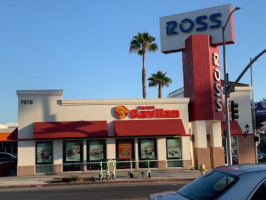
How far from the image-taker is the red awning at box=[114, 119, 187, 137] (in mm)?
22297

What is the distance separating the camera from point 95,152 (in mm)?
22953

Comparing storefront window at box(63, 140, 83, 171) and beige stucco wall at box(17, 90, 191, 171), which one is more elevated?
beige stucco wall at box(17, 90, 191, 171)

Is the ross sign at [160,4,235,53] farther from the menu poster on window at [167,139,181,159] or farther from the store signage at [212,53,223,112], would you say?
the menu poster on window at [167,139,181,159]

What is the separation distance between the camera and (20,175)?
72.5ft

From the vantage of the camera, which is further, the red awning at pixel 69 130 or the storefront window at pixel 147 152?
the storefront window at pixel 147 152

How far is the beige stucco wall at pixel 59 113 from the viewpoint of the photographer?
73.4ft

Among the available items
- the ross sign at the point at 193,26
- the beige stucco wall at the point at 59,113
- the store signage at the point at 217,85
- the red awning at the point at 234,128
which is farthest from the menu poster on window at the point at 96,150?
the red awning at the point at 234,128

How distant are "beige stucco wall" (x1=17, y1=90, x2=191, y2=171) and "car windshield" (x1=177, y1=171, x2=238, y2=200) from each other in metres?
18.3

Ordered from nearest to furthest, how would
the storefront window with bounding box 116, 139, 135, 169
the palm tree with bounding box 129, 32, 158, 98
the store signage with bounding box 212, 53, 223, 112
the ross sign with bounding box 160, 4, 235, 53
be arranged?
the storefront window with bounding box 116, 139, 135, 169 → the store signage with bounding box 212, 53, 223, 112 → the ross sign with bounding box 160, 4, 235, 53 → the palm tree with bounding box 129, 32, 158, 98

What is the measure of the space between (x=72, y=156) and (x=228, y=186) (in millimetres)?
19754

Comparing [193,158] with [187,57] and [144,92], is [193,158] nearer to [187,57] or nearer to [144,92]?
[187,57]

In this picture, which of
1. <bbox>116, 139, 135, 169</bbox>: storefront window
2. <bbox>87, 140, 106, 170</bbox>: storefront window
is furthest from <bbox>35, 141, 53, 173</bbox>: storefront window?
<bbox>116, 139, 135, 169</bbox>: storefront window

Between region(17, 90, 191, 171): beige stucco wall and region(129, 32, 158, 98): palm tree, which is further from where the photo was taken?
region(129, 32, 158, 98): palm tree

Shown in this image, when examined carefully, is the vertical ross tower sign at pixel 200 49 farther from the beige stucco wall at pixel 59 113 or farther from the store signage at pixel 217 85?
the beige stucco wall at pixel 59 113
